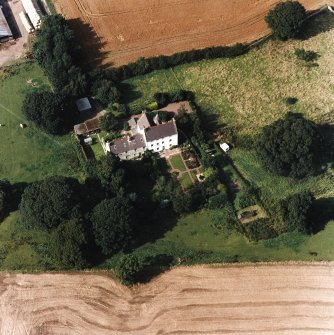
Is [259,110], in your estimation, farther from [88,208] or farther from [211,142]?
[88,208]

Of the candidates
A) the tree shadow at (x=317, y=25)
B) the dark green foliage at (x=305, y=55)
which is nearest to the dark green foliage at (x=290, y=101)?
the dark green foliage at (x=305, y=55)

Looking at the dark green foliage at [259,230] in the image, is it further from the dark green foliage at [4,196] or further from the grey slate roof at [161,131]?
the dark green foliage at [4,196]

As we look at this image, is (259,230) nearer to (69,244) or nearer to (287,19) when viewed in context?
(69,244)

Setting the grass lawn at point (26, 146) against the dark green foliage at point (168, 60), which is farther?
the dark green foliage at point (168, 60)

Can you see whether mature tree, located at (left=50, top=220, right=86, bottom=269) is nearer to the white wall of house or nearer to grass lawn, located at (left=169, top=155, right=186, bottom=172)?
the white wall of house

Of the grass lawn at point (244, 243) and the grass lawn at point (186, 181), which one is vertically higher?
the grass lawn at point (186, 181)

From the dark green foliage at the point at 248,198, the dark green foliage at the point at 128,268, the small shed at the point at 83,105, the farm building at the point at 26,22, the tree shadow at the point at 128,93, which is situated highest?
the farm building at the point at 26,22

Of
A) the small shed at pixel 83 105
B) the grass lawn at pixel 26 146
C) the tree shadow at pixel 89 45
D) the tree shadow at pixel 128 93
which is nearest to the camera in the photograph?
the grass lawn at pixel 26 146
